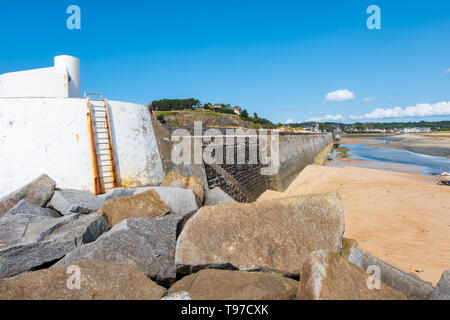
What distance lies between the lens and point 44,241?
3.23m

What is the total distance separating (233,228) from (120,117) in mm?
4341

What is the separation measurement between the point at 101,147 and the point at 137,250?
11.2ft

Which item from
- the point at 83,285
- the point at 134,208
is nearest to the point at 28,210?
the point at 134,208

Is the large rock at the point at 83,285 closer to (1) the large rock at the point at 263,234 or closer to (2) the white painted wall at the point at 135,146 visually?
(1) the large rock at the point at 263,234

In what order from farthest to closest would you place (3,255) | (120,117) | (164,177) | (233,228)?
(164,177), (120,117), (233,228), (3,255)

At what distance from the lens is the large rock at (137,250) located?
9.98 ft

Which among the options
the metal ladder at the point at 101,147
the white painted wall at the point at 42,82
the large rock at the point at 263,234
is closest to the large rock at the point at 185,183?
the metal ladder at the point at 101,147

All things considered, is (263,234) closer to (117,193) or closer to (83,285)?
(83,285)

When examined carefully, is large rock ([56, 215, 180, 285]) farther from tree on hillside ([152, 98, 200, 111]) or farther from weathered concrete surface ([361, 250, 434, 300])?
tree on hillside ([152, 98, 200, 111])

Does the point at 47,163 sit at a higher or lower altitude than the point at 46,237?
higher

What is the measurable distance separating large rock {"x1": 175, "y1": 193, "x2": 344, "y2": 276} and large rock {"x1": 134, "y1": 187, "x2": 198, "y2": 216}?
1297 mm

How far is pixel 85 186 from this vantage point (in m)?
A: 5.53
